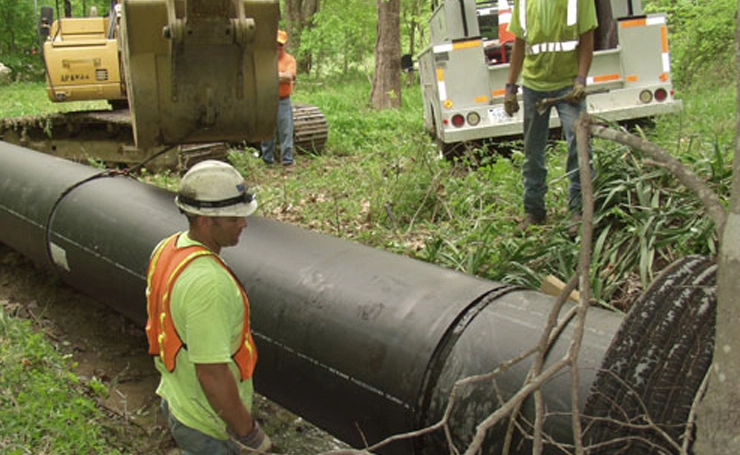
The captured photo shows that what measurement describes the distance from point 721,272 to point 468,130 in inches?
269

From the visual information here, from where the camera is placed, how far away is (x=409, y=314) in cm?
309

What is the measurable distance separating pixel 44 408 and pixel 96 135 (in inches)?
→ 296

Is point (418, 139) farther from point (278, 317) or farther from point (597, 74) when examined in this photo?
point (278, 317)

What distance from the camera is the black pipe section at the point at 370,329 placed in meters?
2.81

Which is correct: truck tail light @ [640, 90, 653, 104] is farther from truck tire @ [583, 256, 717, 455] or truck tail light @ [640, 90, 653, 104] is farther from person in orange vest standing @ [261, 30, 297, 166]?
truck tire @ [583, 256, 717, 455]

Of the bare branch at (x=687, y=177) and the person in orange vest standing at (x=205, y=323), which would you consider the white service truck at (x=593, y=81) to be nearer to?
the person in orange vest standing at (x=205, y=323)

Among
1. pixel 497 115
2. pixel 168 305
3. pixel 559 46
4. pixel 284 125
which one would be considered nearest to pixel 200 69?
pixel 559 46

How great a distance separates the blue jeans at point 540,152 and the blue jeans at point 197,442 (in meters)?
3.19

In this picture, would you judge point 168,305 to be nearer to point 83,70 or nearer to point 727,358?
point 727,358

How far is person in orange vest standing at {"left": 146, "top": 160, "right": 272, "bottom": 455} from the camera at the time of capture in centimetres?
269

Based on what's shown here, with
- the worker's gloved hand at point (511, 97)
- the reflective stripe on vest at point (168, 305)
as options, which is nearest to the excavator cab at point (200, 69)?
the worker's gloved hand at point (511, 97)

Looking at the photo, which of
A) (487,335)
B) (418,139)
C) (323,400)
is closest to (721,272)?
(487,335)

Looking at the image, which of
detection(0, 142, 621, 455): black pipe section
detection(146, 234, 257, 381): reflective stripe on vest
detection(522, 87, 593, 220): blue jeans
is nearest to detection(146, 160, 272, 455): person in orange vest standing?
detection(146, 234, 257, 381): reflective stripe on vest

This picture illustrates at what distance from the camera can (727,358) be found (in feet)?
4.60
